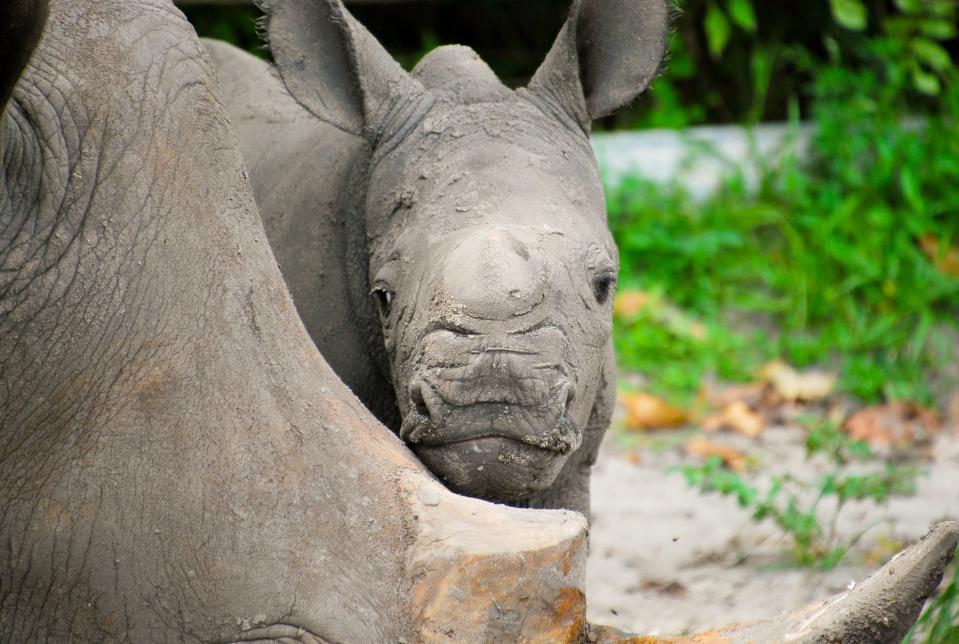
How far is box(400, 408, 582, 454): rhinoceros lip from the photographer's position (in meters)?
2.79

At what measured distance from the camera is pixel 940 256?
7.49 m

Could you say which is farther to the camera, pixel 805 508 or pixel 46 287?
pixel 805 508

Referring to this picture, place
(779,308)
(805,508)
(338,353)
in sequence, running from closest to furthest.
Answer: (338,353) → (805,508) → (779,308)

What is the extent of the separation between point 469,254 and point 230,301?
68cm

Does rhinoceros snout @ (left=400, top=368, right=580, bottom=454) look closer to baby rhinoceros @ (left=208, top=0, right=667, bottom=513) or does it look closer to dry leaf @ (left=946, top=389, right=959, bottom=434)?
baby rhinoceros @ (left=208, top=0, right=667, bottom=513)

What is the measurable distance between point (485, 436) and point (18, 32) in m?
1.21

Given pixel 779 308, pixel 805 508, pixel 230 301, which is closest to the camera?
pixel 230 301

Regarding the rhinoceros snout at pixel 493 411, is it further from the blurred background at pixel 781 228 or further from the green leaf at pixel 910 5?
the green leaf at pixel 910 5

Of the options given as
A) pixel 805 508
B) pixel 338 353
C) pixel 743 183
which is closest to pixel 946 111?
pixel 743 183

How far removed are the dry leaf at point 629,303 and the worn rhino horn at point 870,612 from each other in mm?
5193

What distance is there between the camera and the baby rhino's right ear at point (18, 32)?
76.1 inches

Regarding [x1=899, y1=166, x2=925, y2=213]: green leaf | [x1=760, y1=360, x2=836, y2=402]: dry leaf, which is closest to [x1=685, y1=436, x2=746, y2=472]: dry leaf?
[x1=760, y1=360, x2=836, y2=402]: dry leaf

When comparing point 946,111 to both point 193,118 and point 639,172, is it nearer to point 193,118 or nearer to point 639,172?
point 639,172

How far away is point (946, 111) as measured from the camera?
27.0 feet
